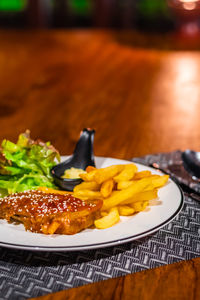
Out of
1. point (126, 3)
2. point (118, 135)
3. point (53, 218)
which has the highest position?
point (53, 218)

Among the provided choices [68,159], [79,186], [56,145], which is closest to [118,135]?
[56,145]

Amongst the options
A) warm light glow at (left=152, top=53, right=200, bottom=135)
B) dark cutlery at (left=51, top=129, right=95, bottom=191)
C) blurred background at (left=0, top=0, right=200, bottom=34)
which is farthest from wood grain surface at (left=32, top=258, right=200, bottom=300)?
blurred background at (left=0, top=0, right=200, bottom=34)

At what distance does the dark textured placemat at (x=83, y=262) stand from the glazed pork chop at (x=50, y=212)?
7 centimetres

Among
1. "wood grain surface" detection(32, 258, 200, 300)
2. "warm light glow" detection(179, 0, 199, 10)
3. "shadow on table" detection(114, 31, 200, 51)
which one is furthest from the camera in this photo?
"warm light glow" detection(179, 0, 199, 10)

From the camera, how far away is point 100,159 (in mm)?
1715

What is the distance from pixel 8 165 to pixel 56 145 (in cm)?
57

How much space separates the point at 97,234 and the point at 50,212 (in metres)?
0.13

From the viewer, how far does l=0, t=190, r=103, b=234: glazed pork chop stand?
1146 millimetres

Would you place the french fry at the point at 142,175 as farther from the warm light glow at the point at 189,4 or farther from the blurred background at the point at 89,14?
the blurred background at the point at 89,14

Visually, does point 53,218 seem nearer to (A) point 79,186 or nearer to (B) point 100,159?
(A) point 79,186

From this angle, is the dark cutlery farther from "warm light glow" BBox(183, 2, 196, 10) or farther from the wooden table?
"warm light glow" BBox(183, 2, 196, 10)

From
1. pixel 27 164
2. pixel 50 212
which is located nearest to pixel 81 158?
pixel 27 164

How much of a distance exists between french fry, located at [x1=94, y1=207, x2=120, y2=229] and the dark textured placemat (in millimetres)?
68

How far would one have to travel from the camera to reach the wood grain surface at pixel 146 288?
1023 mm
